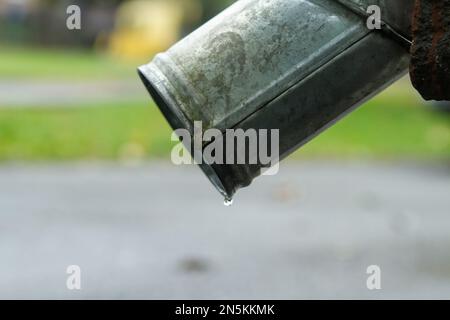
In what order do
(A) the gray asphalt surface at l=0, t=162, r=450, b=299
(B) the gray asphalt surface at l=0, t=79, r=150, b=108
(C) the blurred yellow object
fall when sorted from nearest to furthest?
(A) the gray asphalt surface at l=0, t=162, r=450, b=299, (B) the gray asphalt surface at l=0, t=79, r=150, b=108, (C) the blurred yellow object

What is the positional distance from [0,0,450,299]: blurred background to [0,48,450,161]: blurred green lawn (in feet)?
0.07

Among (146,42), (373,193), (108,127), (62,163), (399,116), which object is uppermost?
(146,42)

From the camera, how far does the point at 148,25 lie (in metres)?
40.7

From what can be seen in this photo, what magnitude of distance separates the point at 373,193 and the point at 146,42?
30.5 m

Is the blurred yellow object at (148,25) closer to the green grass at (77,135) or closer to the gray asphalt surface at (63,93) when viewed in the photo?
the gray asphalt surface at (63,93)

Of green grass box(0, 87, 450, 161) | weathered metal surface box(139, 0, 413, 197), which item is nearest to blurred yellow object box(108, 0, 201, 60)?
green grass box(0, 87, 450, 161)

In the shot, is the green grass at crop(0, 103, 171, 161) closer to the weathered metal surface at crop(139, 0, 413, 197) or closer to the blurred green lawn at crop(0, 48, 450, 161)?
the blurred green lawn at crop(0, 48, 450, 161)

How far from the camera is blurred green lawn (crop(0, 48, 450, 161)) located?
8461mm

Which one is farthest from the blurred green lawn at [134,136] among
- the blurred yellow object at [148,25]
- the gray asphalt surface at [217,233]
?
the blurred yellow object at [148,25]

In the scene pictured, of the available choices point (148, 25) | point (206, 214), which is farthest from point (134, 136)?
point (148, 25)

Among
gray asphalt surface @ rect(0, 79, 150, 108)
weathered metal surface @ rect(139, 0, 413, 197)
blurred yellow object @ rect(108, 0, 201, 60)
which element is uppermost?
blurred yellow object @ rect(108, 0, 201, 60)
